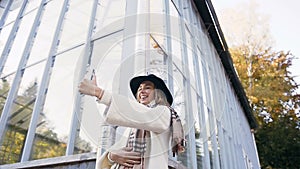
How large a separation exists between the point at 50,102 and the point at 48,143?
0.38 meters

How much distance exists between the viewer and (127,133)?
120cm

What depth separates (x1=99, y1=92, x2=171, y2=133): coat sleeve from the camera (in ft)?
3.18

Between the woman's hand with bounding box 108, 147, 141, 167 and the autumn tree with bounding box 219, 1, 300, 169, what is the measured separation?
342 inches

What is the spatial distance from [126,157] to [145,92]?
0.31 m

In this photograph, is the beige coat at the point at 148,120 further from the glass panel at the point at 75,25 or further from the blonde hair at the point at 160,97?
the glass panel at the point at 75,25

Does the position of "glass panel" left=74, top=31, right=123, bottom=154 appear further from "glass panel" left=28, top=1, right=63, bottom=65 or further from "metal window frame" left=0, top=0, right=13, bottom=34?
"metal window frame" left=0, top=0, right=13, bottom=34

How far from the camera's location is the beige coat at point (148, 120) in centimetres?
97

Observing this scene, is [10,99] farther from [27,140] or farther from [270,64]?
[270,64]

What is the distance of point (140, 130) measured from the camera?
1.11 metres

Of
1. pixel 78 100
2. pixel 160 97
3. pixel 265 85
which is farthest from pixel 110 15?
pixel 265 85

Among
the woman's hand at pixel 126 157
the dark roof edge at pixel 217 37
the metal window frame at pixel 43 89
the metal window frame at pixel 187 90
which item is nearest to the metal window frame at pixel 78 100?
the metal window frame at pixel 43 89

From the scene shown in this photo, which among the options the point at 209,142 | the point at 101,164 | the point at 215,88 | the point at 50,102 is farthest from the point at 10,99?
the point at 215,88

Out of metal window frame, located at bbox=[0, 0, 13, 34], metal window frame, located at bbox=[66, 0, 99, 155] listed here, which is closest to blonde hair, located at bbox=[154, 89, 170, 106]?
metal window frame, located at bbox=[66, 0, 99, 155]

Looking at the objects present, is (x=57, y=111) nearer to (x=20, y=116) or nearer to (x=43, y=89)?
(x=43, y=89)
